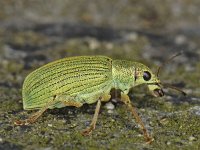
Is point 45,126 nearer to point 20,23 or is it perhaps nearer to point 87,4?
point 20,23

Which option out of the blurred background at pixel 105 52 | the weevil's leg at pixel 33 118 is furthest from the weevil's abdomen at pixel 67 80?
the blurred background at pixel 105 52

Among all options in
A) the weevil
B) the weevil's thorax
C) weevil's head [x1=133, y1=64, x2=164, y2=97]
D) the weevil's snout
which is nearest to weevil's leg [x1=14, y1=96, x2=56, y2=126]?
the weevil

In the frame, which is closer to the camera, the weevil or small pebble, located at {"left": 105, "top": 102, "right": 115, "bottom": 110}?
the weevil

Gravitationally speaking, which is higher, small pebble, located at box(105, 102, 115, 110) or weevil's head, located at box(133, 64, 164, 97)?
weevil's head, located at box(133, 64, 164, 97)

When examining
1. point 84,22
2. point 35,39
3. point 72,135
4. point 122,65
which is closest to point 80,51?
point 35,39

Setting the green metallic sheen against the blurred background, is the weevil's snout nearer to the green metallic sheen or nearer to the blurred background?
the green metallic sheen

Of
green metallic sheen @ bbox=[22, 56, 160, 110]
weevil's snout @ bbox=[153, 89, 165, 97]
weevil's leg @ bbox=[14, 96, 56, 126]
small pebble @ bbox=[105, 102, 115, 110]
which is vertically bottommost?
weevil's leg @ bbox=[14, 96, 56, 126]

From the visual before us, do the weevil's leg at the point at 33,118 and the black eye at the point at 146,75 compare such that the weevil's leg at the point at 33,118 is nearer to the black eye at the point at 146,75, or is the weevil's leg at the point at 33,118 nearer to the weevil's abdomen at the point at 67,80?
the weevil's abdomen at the point at 67,80

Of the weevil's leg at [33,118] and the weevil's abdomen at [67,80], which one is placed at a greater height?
the weevil's abdomen at [67,80]
